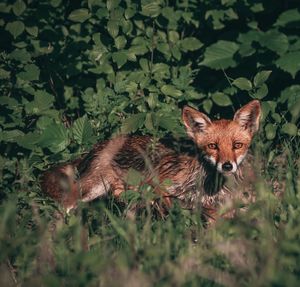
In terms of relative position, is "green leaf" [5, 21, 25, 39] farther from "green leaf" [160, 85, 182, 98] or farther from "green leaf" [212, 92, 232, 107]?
"green leaf" [212, 92, 232, 107]

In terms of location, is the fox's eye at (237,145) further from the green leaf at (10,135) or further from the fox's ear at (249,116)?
the green leaf at (10,135)

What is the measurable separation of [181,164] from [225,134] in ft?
2.11

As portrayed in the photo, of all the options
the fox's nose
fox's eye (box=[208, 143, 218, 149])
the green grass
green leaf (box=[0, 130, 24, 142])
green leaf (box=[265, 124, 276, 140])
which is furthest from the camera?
green leaf (box=[0, 130, 24, 142])

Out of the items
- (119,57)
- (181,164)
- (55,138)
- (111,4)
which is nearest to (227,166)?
(181,164)

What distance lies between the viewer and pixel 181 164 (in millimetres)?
5910

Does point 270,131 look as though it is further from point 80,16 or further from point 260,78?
point 80,16

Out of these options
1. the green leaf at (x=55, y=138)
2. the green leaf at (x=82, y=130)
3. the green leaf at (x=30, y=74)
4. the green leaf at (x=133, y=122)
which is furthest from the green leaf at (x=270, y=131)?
the green leaf at (x=30, y=74)

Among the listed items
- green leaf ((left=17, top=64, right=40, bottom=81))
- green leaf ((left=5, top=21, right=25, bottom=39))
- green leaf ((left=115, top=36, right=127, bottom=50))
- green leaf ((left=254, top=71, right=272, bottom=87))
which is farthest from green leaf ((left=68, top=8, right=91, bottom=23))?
green leaf ((left=254, top=71, right=272, bottom=87))

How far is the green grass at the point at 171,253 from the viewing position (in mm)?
3174

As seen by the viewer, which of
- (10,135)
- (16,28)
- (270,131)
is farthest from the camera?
(16,28)

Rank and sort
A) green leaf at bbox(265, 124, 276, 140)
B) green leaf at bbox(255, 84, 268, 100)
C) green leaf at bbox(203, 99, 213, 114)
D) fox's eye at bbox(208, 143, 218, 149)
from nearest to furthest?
fox's eye at bbox(208, 143, 218, 149)
green leaf at bbox(265, 124, 276, 140)
green leaf at bbox(255, 84, 268, 100)
green leaf at bbox(203, 99, 213, 114)

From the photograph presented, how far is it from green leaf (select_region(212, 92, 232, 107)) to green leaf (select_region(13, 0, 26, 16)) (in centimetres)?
223

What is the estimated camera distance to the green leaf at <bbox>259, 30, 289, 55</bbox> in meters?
5.90

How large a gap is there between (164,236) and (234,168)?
153cm
